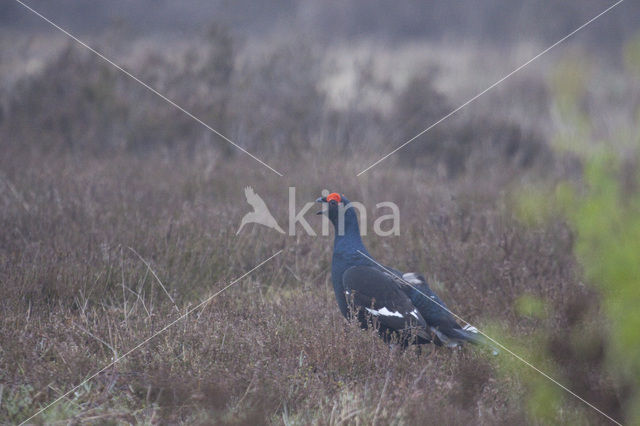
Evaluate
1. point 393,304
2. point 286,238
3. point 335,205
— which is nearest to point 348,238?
point 335,205

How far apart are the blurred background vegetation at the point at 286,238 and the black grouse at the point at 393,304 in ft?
0.43

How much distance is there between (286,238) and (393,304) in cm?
177

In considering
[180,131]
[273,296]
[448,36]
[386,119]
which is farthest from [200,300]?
[448,36]

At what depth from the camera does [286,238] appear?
18.0 feet

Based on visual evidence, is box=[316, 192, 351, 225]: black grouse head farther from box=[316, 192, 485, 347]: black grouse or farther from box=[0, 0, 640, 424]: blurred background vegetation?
box=[0, 0, 640, 424]: blurred background vegetation

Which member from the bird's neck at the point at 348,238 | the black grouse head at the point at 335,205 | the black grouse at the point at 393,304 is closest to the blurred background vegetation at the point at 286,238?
the black grouse at the point at 393,304

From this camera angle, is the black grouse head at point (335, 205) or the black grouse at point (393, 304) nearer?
the black grouse at point (393, 304)

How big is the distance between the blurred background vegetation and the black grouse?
13 centimetres

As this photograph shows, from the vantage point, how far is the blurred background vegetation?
2.90 m

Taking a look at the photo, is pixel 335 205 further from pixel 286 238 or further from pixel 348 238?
pixel 286 238

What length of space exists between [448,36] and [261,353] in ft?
59.9

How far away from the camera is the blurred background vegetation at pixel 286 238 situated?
2.90m

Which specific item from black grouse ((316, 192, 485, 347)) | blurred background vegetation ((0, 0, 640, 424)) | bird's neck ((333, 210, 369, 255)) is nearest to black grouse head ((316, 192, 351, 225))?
bird's neck ((333, 210, 369, 255))

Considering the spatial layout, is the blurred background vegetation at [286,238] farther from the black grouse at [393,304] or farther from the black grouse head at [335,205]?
the black grouse head at [335,205]
